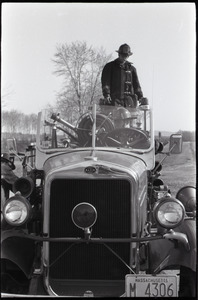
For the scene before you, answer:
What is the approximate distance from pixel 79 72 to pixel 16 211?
229cm

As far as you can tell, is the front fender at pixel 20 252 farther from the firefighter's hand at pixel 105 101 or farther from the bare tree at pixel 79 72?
the firefighter's hand at pixel 105 101

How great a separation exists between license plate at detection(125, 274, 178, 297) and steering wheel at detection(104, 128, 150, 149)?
170cm

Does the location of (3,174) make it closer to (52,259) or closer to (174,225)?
(52,259)

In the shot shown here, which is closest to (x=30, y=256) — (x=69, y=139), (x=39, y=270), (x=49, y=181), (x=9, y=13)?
(x=39, y=270)

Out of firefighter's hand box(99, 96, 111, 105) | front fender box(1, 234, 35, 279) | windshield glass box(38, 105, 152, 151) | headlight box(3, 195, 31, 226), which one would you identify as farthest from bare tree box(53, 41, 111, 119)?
front fender box(1, 234, 35, 279)

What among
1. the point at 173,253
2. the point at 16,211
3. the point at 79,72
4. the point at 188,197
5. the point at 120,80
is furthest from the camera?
the point at 120,80

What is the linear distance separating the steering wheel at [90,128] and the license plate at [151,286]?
1.71m

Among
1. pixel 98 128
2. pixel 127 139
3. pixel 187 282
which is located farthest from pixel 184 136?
pixel 187 282

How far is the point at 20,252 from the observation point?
A: 527 cm

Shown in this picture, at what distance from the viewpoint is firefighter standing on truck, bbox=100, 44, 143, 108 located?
6508 millimetres

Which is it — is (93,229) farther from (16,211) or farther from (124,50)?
(124,50)

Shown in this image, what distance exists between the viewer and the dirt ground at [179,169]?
21.6ft

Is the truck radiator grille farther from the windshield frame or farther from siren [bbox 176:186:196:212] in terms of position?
siren [bbox 176:186:196:212]

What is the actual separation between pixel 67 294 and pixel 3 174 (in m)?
2.15
